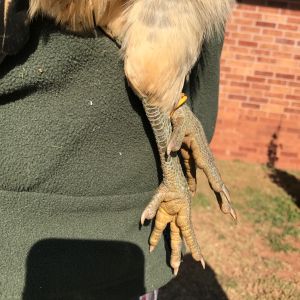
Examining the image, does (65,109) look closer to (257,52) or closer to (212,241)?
(212,241)

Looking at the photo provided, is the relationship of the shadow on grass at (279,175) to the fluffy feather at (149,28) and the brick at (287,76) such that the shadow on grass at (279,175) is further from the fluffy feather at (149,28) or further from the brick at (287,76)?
the fluffy feather at (149,28)

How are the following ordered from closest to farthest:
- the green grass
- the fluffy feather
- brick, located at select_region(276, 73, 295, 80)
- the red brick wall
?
the fluffy feather < the green grass < the red brick wall < brick, located at select_region(276, 73, 295, 80)

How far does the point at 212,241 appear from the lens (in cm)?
399

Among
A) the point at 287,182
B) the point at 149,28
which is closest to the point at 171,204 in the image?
the point at 149,28

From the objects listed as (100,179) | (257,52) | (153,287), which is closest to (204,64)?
(100,179)

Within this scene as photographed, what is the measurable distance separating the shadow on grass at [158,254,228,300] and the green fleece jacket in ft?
7.60

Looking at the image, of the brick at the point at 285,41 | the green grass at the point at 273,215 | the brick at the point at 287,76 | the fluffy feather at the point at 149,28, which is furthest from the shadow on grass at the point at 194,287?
the fluffy feather at the point at 149,28

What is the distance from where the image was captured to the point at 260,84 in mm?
5133

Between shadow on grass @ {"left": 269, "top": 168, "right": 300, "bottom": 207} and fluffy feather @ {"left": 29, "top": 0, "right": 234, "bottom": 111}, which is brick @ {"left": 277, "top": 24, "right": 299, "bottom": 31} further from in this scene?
fluffy feather @ {"left": 29, "top": 0, "right": 234, "bottom": 111}

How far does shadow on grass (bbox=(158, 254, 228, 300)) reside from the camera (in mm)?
3461

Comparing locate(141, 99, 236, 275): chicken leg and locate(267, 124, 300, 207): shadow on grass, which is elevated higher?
locate(141, 99, 236, 275): chicken leg

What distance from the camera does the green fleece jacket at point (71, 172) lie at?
39.9 inches

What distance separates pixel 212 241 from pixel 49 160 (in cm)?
306

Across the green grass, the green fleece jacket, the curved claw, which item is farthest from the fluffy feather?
the green grass
